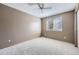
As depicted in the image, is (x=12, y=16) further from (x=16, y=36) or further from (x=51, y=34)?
(x=51, y=34)

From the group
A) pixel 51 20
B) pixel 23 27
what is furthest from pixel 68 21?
pixel 23 27

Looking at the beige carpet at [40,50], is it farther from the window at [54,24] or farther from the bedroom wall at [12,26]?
the window at [54,24]

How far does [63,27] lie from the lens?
5.44m

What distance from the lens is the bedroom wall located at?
355 centimetres

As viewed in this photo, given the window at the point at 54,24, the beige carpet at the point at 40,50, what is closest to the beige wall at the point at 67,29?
the window at the point at 54,24

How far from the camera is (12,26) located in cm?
412

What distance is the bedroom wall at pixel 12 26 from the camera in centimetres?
355

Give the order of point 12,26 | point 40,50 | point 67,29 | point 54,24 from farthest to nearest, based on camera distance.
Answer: point 54,24
point 67,29
point 12,26
point 40,50

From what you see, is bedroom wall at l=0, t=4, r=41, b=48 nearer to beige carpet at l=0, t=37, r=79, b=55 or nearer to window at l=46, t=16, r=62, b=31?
beige carpet at l=0, t=37, r=79, b=55

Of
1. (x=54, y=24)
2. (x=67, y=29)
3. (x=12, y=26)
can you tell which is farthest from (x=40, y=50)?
(x=54, y=24)

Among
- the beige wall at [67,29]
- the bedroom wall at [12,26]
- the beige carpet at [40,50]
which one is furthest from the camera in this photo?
the beige wall at [67,29]

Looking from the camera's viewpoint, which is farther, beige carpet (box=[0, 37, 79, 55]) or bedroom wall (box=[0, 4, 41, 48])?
bedroom wall (box=[0, 4, 41, 48])

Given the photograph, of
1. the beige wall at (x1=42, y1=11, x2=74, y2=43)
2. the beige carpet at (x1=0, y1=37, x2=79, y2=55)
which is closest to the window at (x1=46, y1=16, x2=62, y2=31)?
the beige wall at (x1=42, y1=11, x2=74, y2=43)

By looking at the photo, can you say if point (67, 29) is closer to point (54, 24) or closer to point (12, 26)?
point (54, 24)
